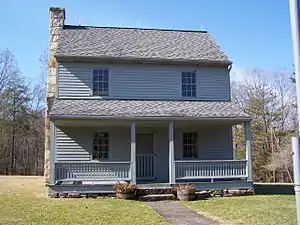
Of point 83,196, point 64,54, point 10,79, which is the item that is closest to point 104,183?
point 83,196

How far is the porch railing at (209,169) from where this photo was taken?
573 inches

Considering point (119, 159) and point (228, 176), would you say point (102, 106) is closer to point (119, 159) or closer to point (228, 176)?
point (119, 159)

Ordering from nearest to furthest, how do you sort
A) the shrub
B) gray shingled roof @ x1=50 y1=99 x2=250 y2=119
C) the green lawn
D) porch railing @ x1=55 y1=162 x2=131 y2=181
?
1. the green lawn
2. the shrub
3. porch railing @ x1=55 y1=162 x2=131 y2=181
4. gray shingled roof @ x1=50 y1=99 x2=250 y2=119

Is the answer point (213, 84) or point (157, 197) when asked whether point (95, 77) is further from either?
point (157, 197)

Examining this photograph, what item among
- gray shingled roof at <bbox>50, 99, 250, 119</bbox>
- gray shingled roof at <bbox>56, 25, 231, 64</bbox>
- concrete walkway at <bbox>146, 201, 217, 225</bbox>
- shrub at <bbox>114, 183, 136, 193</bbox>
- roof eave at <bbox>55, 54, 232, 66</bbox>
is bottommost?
concrete walkway at <bbox>146, 201, 217, 225</bbox>

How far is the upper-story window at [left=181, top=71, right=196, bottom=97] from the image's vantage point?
1739 cm

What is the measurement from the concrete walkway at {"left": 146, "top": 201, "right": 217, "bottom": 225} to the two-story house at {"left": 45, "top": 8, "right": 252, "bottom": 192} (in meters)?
2.04

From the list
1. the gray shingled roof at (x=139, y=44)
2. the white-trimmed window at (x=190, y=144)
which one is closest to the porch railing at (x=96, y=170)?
the white-trimmed window at (x=190, y=144)

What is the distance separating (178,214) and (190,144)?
7.68 m

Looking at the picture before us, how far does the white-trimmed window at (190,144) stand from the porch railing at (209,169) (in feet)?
9.08

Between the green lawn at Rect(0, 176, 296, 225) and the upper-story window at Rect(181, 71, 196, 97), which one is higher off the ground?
the upper-story window at Rect(181, 71, 196, 97)

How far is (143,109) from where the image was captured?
15.2 meters

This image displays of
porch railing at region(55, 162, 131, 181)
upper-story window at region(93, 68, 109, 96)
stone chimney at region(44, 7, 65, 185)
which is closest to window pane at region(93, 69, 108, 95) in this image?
upper-story window at region(93, 68, 109, 96)

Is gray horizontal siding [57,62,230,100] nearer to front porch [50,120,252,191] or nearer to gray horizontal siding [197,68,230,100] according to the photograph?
gray horizontal siding [197,68,230,100]
